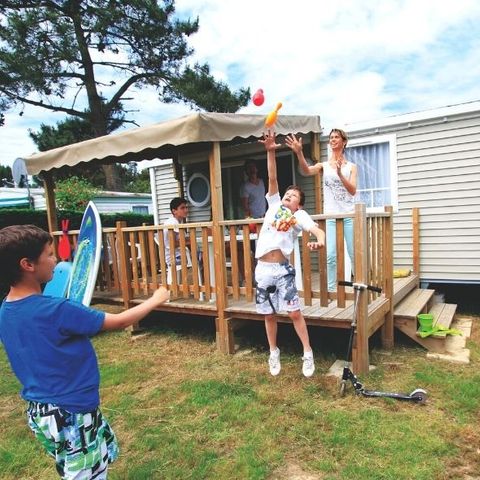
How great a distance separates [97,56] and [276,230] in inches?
555

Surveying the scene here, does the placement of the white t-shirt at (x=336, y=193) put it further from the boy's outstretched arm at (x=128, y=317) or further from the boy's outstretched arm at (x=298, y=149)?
the boy's outstretched arm at (x=128, y=317)

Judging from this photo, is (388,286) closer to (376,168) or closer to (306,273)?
(306,273)

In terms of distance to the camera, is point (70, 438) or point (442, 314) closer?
point (70, 438)

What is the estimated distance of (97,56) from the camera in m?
14.6

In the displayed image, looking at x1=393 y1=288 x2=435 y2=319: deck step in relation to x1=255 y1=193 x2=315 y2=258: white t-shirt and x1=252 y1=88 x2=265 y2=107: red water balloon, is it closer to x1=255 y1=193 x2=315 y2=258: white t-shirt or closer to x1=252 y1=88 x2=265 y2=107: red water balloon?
x1=255 y1=193 x2=315 y2=258: white t-shirt

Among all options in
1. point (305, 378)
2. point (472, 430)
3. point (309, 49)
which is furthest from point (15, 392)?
point (309, 49)

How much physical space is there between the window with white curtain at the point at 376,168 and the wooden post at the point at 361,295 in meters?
2.74

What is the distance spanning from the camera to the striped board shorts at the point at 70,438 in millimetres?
1592

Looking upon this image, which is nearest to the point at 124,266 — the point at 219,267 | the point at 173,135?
the point at 219,267

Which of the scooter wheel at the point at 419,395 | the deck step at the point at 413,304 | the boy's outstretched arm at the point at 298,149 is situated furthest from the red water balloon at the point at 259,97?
the deck step at the point at 413,304

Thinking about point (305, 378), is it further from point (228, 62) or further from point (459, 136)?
point (228, 62)

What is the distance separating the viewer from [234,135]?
430 cm

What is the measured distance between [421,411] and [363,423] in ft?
1.60

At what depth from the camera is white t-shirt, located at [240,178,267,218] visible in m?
6.46
